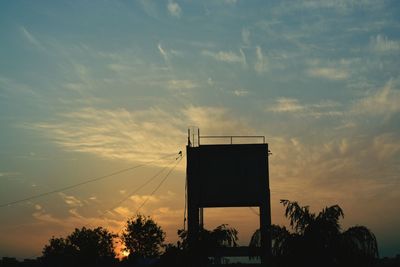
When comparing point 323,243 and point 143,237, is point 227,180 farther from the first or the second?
point 143,237

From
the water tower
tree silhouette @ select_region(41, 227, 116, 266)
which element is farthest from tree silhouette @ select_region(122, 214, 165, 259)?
Result: the water tower

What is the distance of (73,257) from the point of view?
8869 cm

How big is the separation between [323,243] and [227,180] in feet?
47.1

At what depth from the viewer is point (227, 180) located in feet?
125

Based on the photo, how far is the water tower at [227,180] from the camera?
37469 mm

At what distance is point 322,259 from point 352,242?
5.41 ft

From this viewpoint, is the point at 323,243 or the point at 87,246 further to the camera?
the point at 87,246

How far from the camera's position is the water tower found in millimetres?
37469

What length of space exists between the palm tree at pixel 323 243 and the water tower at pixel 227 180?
1202cm

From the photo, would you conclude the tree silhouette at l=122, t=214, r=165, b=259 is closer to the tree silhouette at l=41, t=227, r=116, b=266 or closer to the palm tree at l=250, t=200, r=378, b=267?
the tree silhouette at l=41, t=227, r=116, b=266

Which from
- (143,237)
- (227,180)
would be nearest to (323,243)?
(227,180)

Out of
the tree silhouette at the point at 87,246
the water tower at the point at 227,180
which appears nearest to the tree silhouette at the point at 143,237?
the tree silhouette at the point at 87,246

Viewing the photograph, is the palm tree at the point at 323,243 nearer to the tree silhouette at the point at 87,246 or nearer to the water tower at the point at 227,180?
the water tower at the point at 227,180

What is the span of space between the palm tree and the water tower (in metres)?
12.0
